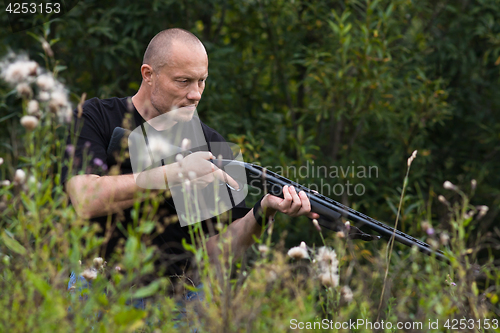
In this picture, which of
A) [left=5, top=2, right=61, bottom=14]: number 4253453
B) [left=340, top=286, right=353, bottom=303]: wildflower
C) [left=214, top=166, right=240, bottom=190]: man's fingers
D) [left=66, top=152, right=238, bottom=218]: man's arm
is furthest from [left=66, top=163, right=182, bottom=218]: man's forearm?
[left=5, top=2, right=61, bottom=14]: number 4253453

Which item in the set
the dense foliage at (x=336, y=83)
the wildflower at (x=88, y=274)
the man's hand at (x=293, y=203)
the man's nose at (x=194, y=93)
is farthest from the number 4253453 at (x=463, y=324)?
the dense foliage at (x=336, y=83)

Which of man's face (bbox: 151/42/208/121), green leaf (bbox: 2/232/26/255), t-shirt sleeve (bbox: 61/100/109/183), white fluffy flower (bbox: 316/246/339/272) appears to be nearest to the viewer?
green leaf (bbox: 2/232/26/255)

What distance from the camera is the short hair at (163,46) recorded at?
2.67 meters

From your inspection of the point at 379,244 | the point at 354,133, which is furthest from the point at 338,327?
the point at 354,133

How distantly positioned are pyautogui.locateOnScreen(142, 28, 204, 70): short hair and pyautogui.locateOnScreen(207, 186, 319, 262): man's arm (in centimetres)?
99

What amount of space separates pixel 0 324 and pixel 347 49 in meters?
3.77

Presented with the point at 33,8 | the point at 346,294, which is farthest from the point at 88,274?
the point at 33,8

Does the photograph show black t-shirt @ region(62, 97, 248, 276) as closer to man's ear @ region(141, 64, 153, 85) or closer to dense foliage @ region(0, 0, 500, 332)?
man's ear @ region(141, 64, 153, 85)

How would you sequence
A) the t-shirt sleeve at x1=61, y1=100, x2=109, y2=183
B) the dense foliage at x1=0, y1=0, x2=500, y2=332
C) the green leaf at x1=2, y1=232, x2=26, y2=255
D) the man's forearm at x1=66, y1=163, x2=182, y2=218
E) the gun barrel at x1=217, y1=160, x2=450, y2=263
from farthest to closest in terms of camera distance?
the dense foliage at x1=0, y1=0, x2=500, y2=332
the t-shirt sleeve at x1=61, y1=100, x2=109, y2=183
the gun barrel at x1=217, y1=160, x2=450, y2=263
the man's forearm at x1=66, y1=163, x2=182, y2=218
the green leaf at x1=2, y1=232, x2=26, y2=255
